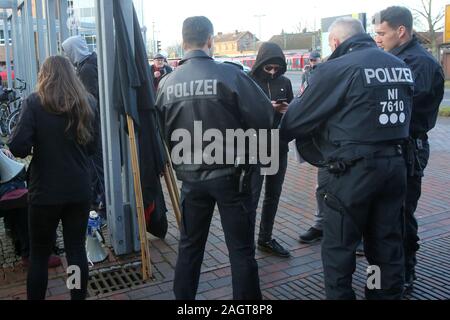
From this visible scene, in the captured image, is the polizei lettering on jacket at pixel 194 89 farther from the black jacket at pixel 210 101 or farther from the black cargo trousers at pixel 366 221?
the black cargo trousers at pixel 366 221

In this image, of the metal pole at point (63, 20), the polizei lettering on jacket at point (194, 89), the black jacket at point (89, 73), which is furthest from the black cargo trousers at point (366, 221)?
the metal pole at point (63, 20)

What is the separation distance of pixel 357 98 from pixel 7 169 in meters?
2.97

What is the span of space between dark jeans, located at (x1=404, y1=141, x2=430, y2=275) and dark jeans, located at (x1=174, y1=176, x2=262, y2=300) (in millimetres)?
1299

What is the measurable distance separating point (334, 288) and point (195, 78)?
1588 mm

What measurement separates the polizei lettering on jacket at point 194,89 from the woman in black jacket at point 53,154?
24.9 inches

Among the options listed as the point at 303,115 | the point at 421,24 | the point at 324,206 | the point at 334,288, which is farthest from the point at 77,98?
the point at 421,24

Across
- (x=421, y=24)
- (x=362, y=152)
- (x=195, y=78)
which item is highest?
(x=421, y=24)

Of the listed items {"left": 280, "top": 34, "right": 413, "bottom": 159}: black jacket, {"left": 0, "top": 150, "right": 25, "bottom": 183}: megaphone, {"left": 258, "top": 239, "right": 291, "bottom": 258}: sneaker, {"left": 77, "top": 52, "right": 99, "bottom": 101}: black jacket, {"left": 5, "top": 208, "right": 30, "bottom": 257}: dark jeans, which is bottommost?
{"left": 258, "top": 239, "right": 291, "bottom": 258}: sneaker

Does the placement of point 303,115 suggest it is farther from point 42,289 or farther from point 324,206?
point 42,289

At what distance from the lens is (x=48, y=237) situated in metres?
3.17

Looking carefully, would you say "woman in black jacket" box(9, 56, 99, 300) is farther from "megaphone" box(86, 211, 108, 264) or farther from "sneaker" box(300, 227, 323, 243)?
"sneaker" box(300, 227, 323, 243)

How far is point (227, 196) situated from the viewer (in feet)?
9.97

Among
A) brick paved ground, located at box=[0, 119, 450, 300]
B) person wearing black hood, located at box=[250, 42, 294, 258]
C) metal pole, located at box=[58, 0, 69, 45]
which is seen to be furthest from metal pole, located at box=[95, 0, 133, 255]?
metal pole, located at box=[58, 0, 69, 45]

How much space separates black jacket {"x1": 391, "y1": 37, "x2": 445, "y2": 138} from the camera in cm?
343
